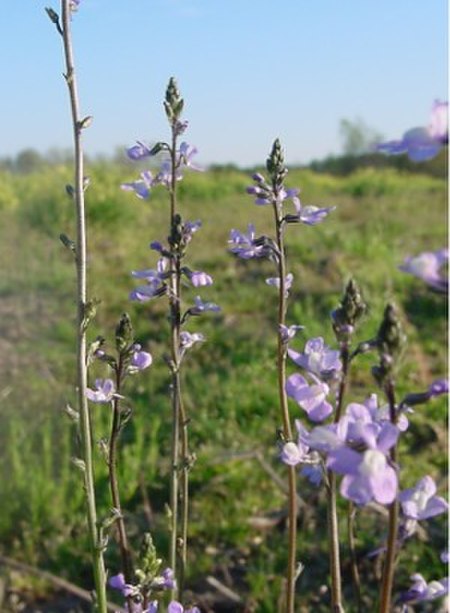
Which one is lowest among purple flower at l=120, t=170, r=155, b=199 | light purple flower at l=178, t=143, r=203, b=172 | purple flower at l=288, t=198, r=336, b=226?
purple flower at l=288, t=198, r=336, b=226

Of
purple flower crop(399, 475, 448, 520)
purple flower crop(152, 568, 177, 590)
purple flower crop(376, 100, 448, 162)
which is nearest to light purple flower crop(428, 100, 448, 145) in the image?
purple flower crop(376, 100, 448, 162)

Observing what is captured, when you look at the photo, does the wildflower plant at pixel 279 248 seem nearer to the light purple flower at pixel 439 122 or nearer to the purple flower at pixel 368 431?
the purple flower at pixel 368 431

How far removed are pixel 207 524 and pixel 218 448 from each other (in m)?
0.61

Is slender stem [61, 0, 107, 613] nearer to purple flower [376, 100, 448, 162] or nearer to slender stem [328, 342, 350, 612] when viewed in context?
slender stem [328, 342, 350, 612]

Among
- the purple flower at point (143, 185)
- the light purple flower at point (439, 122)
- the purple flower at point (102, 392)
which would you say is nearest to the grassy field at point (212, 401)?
the purple flower at point (102, 392)

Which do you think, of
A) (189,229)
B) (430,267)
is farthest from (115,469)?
(430,267)

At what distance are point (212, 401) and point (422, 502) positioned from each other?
374cm

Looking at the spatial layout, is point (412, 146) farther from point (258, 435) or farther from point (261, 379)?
point (261, 379)

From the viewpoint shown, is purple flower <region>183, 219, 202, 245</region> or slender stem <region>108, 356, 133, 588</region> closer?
slender stem <region>108, 356, 133, 588</region>

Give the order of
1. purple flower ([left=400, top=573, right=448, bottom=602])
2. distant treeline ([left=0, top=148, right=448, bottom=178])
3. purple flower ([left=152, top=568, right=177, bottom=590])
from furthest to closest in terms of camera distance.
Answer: distant treeline ([left=0, top=148, right=448, bottom=178]) → purple flower ([left=152, top=568, right=177, bottom=590]) → purple flower ([left=400, top=573, right=448, bottom=602])

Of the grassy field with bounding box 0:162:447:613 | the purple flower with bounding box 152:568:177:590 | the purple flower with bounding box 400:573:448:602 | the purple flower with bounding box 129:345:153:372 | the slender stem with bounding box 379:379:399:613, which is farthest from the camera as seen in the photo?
the grassy field with bounding box 0:162:447:613

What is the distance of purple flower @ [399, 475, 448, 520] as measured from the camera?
112cm

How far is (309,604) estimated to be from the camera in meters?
3.09

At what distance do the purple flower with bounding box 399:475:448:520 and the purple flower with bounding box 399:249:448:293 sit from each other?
34 centimetres
